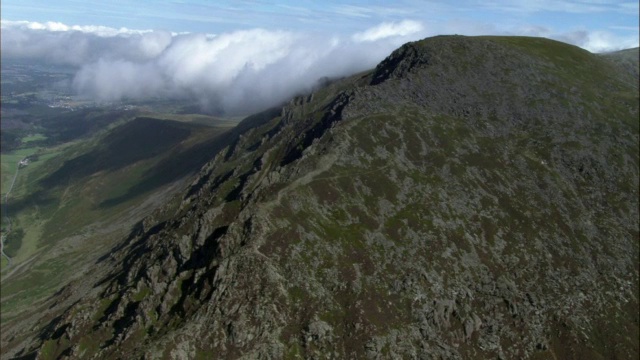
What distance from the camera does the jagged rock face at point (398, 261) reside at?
4141 inches

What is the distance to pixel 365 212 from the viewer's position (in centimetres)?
13925

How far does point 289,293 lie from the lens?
107812 millimetres

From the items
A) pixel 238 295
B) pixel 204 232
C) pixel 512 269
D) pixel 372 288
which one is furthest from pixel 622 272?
pixel 204 232

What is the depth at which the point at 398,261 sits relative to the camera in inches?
4985

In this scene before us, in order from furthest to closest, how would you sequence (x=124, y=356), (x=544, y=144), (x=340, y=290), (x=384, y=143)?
1. (x=544, y=144)
2. (x=384, y=143)
3. (x=340, y=290)
4. (x=124, y=356)

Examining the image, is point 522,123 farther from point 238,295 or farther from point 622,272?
point 238,295

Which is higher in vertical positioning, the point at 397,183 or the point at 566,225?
the point at 397,183

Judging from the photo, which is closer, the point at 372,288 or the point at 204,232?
the point at 372,288

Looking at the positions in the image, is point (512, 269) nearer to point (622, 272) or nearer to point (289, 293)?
point (622, 272)

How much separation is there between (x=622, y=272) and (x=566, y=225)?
2056cm

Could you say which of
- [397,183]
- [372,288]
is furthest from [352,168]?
[372,288]

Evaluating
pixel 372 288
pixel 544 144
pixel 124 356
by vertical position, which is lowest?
pixel 124 356

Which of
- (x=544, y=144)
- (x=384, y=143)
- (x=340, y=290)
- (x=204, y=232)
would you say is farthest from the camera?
(x=544, y=144)

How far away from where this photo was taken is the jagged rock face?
345 ft
